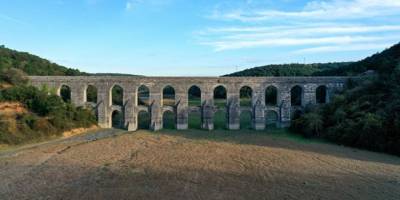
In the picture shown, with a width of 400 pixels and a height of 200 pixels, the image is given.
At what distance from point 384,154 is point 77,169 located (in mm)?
19527

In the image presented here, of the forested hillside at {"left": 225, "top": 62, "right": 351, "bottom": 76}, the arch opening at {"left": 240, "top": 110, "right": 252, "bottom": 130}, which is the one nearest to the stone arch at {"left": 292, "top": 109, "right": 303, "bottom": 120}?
the arch opening at {"left": 240, "top": 110, "right": 252, "bottom": 130}

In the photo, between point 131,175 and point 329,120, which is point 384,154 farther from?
point 131,175

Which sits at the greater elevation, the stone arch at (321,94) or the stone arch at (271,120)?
the stone arch at (321,94)

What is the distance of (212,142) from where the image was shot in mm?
34188

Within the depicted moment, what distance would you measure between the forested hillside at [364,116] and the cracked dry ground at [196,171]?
1413 millimetres

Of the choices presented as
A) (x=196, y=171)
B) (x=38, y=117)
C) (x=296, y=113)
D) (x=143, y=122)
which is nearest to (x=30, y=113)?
(x=38, y=117)

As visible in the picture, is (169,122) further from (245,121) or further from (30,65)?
(30,65)

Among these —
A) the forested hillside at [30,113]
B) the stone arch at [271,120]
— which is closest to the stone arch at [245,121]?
the stone arch at [271,120]

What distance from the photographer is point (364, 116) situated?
1293 inches

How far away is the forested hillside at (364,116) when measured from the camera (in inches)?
1153

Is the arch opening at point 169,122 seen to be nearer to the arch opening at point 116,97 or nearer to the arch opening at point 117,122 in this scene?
the arch opening at point 117,122

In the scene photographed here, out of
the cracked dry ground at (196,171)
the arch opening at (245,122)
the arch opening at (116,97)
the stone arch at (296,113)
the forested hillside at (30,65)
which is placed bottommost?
the cracked dry ground at (196,171)

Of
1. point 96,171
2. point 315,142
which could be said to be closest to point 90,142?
point 96,171

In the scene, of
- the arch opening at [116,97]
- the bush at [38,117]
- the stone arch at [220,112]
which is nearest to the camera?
the bush at [38,117]
